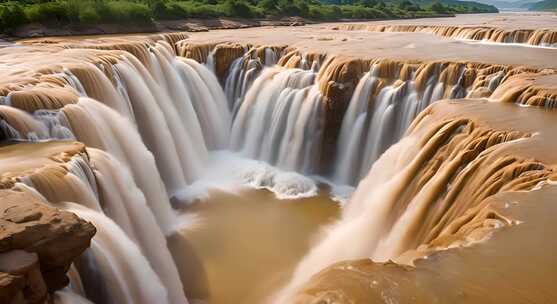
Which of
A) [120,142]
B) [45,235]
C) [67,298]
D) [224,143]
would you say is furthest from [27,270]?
[224,143]

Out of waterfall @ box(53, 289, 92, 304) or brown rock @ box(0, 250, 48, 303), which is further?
waterfall @ box(53, 289, 92, 304)

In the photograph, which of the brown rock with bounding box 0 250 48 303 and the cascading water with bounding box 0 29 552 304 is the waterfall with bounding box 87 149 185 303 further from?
the brown rock with bounding box 0 250 48 303

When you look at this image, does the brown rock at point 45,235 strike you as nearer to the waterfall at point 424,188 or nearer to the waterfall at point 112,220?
the waterfall at point 112,220

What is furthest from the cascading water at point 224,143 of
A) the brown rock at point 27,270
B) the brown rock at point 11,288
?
the brown rock at point 11,288

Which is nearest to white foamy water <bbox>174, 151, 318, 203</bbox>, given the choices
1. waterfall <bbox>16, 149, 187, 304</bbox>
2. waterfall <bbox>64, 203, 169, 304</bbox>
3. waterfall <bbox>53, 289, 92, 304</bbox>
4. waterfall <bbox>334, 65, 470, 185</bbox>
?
waterfall <bbox>334, 65, 470, 185</bbox>

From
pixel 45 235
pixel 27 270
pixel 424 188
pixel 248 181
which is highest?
pixel 45 235

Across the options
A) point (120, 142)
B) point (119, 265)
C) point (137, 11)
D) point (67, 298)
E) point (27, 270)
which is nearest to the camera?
point (27, 270)

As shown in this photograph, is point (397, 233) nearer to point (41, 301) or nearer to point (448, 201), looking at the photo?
point (448, 201)

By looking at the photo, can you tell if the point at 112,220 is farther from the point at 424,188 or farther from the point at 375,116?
the point at 375,116

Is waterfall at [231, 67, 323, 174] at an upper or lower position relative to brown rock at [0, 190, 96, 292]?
lower

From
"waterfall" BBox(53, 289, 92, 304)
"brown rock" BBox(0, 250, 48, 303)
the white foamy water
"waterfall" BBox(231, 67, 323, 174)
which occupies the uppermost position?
"brown rock" BBox(0, 250, 48, 303)

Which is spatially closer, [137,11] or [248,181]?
[248,181]

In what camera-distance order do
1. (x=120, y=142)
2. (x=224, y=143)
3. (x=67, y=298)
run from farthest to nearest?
(x=224, y=143)
(x=120, y=142)
(x=67, y=298)

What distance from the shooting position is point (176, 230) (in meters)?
12.7
